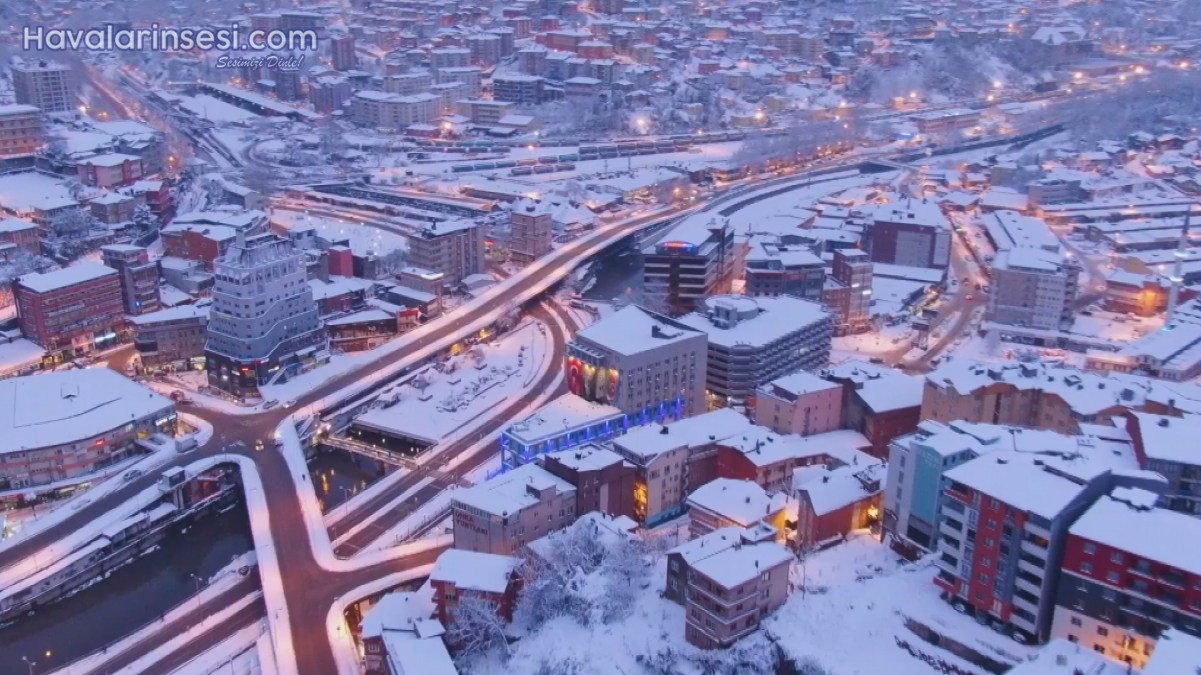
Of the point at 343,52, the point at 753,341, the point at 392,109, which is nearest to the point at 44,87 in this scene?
the point at 392,109

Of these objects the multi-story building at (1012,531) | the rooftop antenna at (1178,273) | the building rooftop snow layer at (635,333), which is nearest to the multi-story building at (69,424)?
the building rooftop snow layer at (635,333)

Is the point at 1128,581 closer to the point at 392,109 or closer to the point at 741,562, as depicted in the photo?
the point at 741,562

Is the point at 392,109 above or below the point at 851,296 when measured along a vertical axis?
above

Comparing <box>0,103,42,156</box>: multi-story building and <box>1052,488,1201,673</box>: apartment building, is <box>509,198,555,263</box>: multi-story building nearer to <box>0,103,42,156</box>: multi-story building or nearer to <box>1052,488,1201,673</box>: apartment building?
<box>0,103,42,156</box>: multi-story building

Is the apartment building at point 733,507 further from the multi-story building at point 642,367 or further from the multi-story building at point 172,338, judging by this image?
the multi-story building at point 172,338

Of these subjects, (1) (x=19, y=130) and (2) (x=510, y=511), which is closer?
(2) (x=510, y=511)

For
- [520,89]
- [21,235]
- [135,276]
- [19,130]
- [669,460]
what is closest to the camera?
[669,460]
